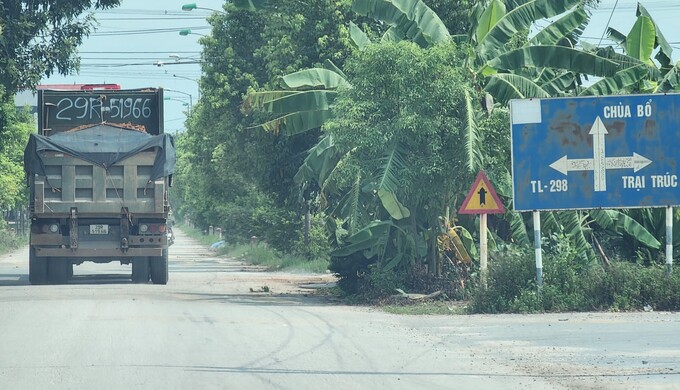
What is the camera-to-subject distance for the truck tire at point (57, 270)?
2531 cm

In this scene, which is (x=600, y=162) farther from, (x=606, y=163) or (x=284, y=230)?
(x=284, y=230)

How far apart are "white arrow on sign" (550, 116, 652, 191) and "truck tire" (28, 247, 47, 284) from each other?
38.0 feet

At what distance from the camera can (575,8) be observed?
911 inches

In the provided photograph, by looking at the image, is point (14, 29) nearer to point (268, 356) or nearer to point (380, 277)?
point (380, 277)

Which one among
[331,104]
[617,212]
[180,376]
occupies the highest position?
[331,104]

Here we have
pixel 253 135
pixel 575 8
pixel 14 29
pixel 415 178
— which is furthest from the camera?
pixel 253 135

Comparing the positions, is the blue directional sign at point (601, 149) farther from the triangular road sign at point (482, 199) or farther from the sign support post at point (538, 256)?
the sign support post at point (538, 256)

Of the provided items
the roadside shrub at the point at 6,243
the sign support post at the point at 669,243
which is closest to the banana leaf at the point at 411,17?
the sign support post at the point at 669,243

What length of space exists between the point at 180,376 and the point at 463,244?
11476 mm

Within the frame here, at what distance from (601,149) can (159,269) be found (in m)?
10.9

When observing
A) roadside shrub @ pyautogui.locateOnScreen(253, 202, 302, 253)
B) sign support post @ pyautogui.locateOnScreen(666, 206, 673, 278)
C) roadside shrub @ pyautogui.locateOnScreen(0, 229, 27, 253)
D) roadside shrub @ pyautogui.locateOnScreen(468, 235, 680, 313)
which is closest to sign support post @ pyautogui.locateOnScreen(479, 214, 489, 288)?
roadside shrub @ pyautogui.locateOnScreen(468, 235, 680, 313)

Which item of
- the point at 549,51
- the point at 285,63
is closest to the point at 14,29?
the point at 285,63

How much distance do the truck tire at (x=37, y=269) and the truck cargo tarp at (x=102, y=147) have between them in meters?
2.47

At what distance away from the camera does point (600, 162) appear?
65.0 feet
